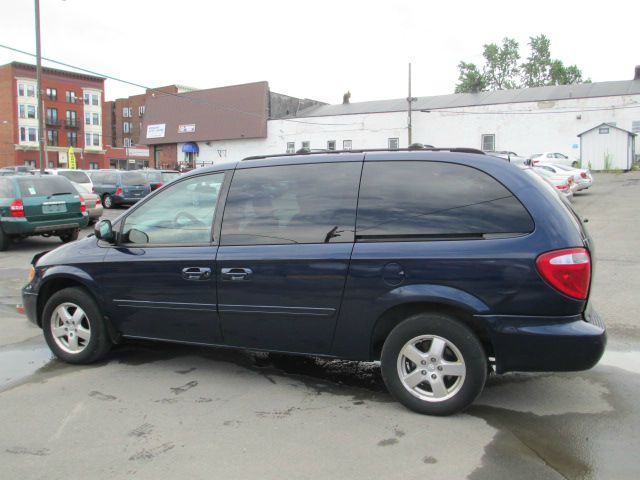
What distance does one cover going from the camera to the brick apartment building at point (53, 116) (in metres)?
70.4

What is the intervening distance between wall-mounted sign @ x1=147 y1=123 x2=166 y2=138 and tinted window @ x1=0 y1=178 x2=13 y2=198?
42.6 meters

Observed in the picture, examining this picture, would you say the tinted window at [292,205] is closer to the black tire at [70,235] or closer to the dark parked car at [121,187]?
the black tire at [70,235]

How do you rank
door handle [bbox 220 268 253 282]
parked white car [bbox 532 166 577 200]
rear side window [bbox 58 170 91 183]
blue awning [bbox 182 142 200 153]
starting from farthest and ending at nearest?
blue awning [bbox 182 142 200 153] < rear side window [bbox 58 170 91 183] < parked white car [bbox 532 166 577 200] < door handle [bbox 220 268 253 282]

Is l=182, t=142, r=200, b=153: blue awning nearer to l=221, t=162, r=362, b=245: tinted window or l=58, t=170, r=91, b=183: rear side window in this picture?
l=58, t=170, r=91, b=183: rear side window

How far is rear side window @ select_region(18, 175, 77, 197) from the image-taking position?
11430 millimetres

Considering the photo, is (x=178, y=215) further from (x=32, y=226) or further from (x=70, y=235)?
(x=70, y=235)

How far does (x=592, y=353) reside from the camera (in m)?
3.43

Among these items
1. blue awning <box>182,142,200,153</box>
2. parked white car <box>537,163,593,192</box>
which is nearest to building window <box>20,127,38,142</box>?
blue awning <box>182,142,200,153</box>

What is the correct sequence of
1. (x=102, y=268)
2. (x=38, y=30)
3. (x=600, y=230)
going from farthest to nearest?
(x=38, y=30) < (x=600, y=230) < (x=102, y=268)

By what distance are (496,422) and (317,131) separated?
43301 mm

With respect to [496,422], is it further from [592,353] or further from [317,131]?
[317,131]

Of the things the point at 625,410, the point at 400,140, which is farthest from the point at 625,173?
the point at 625,410

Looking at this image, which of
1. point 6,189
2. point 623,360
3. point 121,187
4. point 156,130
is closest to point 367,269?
point 623,360

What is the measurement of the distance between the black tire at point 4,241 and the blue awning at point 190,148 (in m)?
39.9
